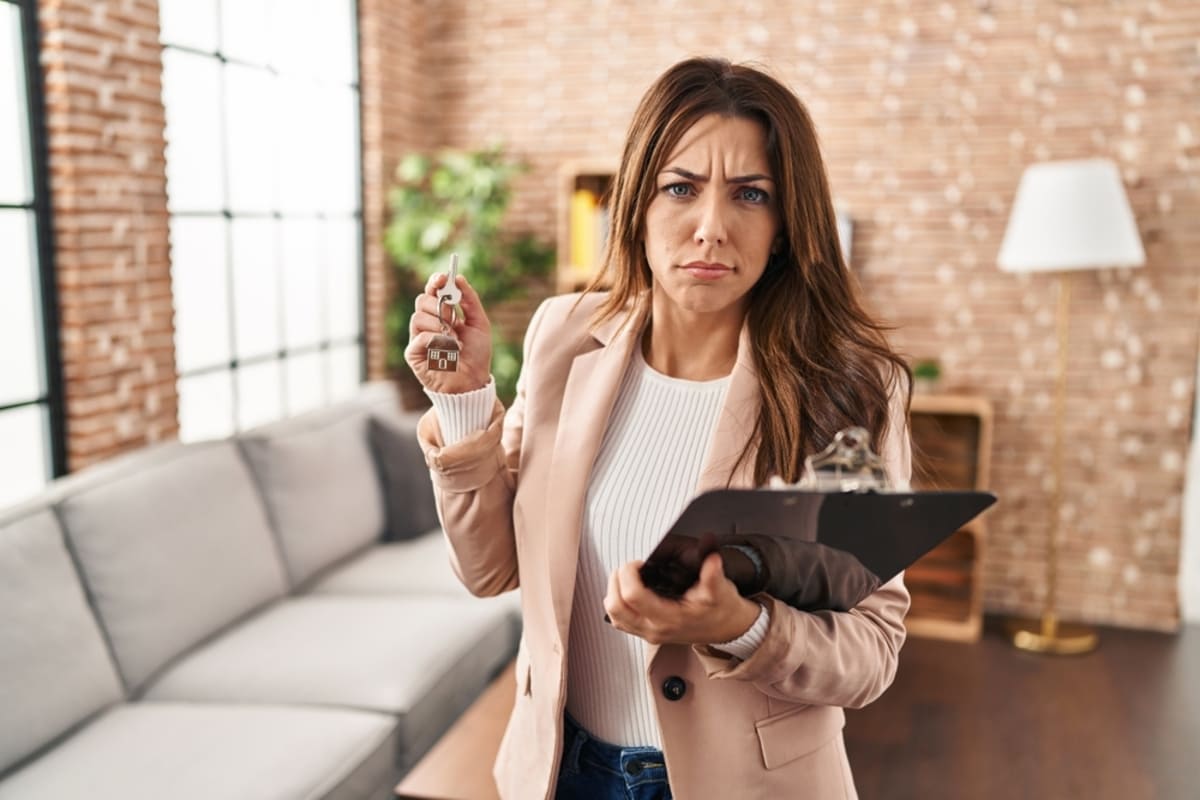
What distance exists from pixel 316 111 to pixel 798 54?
1976 mm

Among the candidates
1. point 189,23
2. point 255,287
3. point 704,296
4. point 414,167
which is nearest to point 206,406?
point 255,287

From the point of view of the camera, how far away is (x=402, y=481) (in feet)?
12.3

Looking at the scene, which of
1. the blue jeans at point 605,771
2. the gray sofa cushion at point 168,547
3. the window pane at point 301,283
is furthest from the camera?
the window pane at point 301,283

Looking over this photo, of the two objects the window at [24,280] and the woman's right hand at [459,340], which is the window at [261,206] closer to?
the window at [24,280]

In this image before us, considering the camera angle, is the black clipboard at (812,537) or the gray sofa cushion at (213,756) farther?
the gray sofa cushion at (213,756)

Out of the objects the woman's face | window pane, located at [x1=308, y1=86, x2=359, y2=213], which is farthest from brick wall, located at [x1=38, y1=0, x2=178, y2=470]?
the woman's face

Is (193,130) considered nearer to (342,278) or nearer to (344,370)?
(342,278)

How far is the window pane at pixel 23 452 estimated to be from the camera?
274cm

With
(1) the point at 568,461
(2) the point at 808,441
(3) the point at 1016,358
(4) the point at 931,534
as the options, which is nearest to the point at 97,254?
(1) the point at 568,461

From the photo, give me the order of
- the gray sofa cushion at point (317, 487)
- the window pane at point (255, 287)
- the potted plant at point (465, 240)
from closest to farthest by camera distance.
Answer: the gray sofa cushion at point (317, 487) → the window pane at point (255, 287) → the potted plant at point (465, 240)

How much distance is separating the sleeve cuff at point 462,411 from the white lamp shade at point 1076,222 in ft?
10.1

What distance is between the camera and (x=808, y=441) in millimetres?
→ 1175

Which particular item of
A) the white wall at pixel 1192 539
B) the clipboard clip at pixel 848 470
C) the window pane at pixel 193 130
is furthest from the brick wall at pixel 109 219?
the white wall at pixel 1192 539

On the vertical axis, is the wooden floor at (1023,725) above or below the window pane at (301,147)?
below
